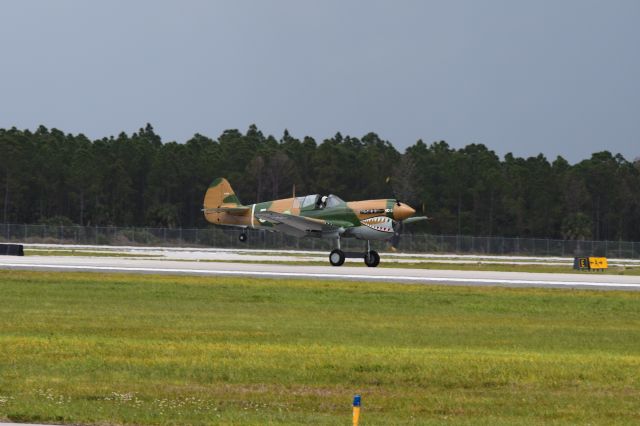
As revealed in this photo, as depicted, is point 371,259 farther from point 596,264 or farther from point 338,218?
point 596,264

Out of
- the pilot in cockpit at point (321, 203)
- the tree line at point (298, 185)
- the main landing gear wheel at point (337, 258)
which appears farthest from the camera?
the tree line at point (298, 185)

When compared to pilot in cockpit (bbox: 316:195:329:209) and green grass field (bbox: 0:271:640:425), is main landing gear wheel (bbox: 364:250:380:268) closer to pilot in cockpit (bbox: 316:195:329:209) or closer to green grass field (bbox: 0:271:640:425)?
pilot in cockpit (bbox: 316:195:329:209)

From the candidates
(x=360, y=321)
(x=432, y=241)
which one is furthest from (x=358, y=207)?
(x=432, y=241)

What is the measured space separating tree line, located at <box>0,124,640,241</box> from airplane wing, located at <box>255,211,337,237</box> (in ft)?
221

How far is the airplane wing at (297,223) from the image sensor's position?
184 feet

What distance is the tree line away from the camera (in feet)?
424

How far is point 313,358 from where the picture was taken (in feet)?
67.6

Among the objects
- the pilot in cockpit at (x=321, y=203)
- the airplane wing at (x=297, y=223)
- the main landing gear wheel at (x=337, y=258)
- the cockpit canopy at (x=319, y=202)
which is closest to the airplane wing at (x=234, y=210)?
the airplane wing at (x=297, y=223)

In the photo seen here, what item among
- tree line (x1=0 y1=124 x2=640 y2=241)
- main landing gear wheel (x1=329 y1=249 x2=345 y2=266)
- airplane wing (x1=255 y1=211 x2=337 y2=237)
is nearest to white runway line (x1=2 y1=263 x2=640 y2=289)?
main landing gear wheel (x1=329 y1=249 x2=345 y2=266)

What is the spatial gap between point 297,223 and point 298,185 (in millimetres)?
77539

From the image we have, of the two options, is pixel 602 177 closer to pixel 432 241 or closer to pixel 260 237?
pixel 432 241

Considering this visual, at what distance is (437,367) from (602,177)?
127969 mm

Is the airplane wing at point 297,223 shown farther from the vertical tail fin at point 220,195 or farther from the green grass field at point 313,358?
the green grass field at point 313,358

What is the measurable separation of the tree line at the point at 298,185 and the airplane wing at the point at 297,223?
67430 mm
